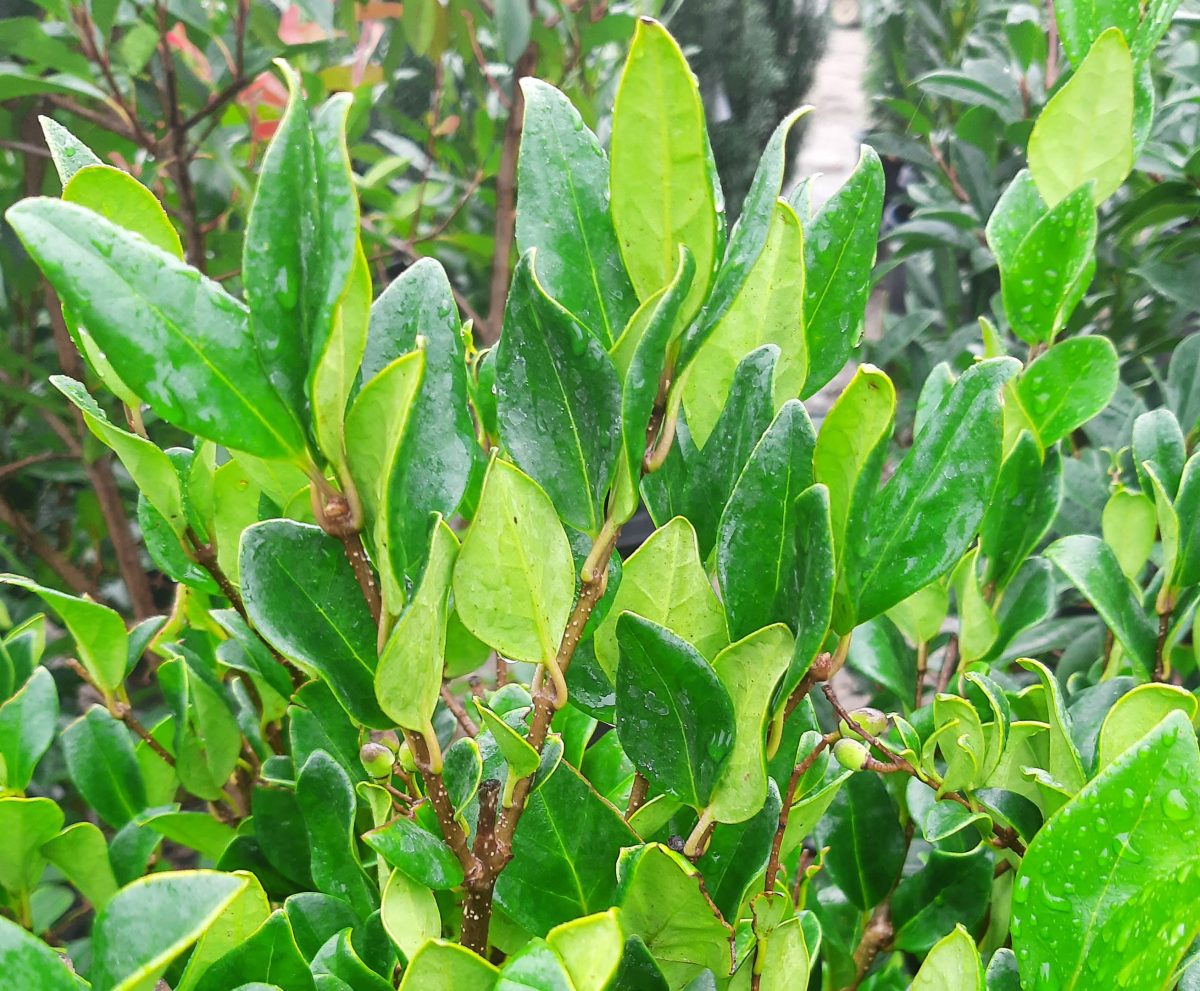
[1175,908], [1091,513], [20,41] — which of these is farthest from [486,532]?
[20,41]

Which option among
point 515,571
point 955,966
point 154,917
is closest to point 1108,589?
point 955,966

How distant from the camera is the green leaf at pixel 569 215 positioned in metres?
0.35

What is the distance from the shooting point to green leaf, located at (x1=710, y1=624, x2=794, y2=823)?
1.07 ft

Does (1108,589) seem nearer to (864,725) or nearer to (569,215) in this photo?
(864,725)

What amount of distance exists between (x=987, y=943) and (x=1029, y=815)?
156 mm

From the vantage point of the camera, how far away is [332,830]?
1.52ft

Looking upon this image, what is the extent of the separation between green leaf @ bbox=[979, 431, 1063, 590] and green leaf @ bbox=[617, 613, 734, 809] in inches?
10.7

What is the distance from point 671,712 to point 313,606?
13 cm

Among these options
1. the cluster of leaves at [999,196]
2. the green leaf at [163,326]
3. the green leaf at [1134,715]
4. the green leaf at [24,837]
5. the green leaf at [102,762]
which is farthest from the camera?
the cluster of leaves at [999,196]

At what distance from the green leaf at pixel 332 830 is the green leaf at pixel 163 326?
0.21 meters

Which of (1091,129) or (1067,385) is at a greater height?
(1091,129)

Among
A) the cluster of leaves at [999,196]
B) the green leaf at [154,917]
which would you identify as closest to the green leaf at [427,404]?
the green leaf at [154,917]

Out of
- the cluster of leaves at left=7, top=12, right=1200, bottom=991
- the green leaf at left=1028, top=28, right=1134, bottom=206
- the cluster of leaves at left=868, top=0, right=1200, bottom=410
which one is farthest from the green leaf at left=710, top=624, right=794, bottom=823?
the cluster of leaves at left=868, top=0, right=1200, bottom=410

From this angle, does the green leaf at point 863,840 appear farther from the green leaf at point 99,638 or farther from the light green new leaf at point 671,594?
the green leaf at point 99,638
